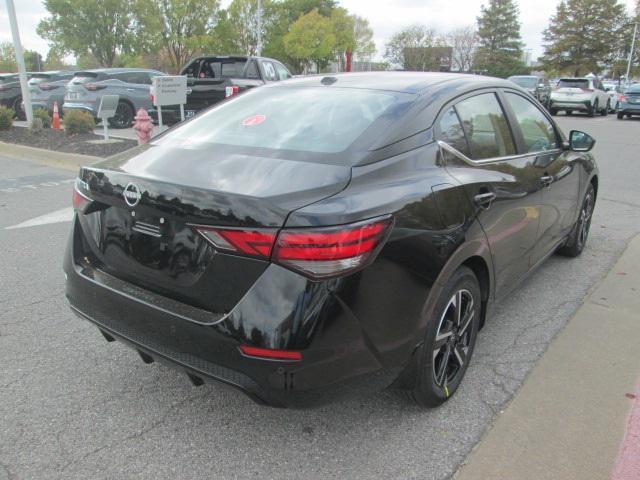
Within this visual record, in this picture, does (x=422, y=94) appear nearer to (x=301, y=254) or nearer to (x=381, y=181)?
(x=381, y=181)

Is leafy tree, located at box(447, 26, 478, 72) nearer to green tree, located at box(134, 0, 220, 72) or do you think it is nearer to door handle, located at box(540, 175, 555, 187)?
green tree, located at box(134, 0, 220, 72)

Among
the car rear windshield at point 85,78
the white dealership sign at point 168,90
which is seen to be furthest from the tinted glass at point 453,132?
the car rear windshield at point 85,78

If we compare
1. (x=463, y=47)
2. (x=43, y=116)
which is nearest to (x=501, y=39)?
(x=463, y=47)

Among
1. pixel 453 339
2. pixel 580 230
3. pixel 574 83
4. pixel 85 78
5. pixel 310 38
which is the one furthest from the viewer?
pixel 310 38

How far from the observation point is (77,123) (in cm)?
1226

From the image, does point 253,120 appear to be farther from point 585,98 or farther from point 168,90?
point 585,98

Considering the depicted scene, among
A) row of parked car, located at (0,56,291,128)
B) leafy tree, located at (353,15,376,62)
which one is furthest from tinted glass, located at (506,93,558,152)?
leafy tree, located at (353,15,376,62)

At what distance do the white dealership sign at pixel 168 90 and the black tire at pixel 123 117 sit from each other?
5.07m

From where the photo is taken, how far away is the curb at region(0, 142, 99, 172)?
32.1 ft

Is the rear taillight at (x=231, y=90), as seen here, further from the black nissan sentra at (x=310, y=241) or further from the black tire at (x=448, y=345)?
the black tire at (x=448, y=345)

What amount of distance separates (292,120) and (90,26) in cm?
4907

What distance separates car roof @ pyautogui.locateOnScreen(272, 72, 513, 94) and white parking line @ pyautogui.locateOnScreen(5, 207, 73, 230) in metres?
3.74

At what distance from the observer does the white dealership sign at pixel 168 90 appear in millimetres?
10172

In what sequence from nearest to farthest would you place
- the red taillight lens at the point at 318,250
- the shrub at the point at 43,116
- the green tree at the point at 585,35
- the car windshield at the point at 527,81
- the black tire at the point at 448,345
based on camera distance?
the red taillight lens at the point at 318,250, the black tire at the point at 448,345, the shrub at the point at 43,116, the car windshield at the point at 527,81, the green tree at the point at 585,35
